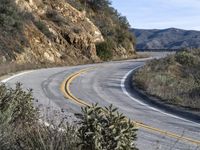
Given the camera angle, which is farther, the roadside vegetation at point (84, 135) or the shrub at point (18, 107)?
the shrub at point (18, 107)

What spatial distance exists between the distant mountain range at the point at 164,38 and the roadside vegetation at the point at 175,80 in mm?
102681

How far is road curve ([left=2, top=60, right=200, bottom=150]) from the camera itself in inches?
445

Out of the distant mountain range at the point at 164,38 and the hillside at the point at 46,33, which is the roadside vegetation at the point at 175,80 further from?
the distant mountain range at the point at 164,38

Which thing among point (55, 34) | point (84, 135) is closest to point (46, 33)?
point (55, 34)

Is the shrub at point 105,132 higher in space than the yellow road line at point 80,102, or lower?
higher

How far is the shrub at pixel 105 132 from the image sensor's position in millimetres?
6059

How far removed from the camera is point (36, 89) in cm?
2041

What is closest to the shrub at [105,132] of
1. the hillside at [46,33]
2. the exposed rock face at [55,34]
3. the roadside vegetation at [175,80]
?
the roadside vegetation at [175,80]

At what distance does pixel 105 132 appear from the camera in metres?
6.13

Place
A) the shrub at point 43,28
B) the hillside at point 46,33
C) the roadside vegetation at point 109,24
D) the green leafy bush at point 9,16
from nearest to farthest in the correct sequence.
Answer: the hillside at point 46,33 < the green leafy bush at point 9,16 < the shrub at point 43,28 < the roadside vegetation at point 109,24

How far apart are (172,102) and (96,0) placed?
40.1 metres

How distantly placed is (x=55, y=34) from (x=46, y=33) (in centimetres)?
148

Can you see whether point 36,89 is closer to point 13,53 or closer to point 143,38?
point 13,53

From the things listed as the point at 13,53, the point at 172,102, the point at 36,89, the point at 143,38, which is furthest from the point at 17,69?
the point at 143,38
